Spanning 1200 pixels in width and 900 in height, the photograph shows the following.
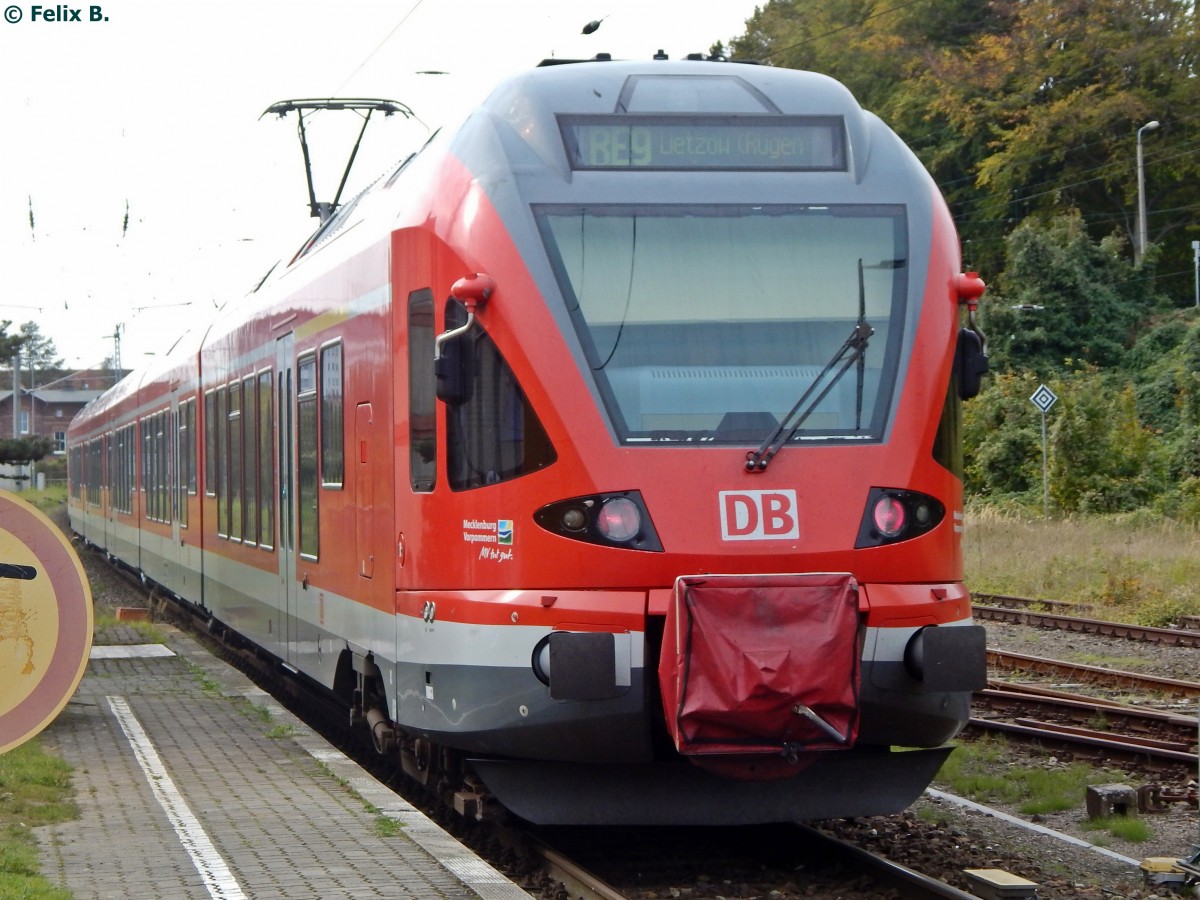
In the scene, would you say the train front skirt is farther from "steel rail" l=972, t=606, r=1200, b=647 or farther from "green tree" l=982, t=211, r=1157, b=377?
"green tree" l=982, t=211, r=1157, b=377

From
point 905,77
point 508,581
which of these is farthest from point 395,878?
point 905,77

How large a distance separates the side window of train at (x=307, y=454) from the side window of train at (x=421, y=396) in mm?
2430

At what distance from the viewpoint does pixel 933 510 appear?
742cm

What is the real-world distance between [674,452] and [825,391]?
76 cm

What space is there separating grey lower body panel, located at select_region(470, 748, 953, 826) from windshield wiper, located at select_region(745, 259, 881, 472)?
4.48ft

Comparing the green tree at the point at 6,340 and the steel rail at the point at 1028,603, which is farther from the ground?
the green tree at the point at 6,340

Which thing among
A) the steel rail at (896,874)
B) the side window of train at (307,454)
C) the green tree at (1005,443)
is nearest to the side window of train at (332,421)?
the side window of train at (307,454)

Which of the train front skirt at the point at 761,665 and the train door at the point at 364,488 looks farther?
the train door at the point at 364,488

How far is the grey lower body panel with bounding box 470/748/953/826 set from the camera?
7.42m

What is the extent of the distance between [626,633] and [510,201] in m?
1.94

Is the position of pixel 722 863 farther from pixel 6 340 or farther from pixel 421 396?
pixel 6 340

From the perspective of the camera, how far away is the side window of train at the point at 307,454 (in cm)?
1031

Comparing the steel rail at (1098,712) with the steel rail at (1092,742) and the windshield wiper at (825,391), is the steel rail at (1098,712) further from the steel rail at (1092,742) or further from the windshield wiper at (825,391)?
the windshield wiper at (825,391)

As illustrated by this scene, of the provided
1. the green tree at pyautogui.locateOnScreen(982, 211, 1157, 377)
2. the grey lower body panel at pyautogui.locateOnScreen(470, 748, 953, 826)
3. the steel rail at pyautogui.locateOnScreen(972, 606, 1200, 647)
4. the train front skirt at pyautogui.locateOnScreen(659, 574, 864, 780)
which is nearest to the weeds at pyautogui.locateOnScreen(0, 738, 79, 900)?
the grey lower body panel at pyautogui.locateOnScreen(470, 748, 953, 826)
